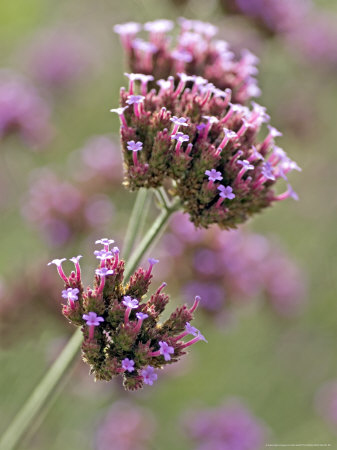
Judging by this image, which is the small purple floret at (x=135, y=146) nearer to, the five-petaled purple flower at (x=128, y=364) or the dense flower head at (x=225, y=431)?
the five-petaled purple flower at (x=128, y=364)

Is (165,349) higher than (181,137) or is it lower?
lower

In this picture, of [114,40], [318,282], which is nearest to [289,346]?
[318,282]

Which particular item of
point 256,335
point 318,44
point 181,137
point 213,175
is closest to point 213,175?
point 213,175

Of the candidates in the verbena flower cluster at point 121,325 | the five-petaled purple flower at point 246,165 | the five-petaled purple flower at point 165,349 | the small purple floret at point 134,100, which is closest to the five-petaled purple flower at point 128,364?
the verbena flower cluster at point 121,325

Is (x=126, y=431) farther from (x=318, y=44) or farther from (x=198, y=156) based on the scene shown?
(x=318, y=44)

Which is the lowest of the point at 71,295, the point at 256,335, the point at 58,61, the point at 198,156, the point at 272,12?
the point at 71,295

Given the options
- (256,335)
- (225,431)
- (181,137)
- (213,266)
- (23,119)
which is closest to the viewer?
(181,137)

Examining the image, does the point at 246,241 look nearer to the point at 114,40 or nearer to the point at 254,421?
Result: the point at 254,421
